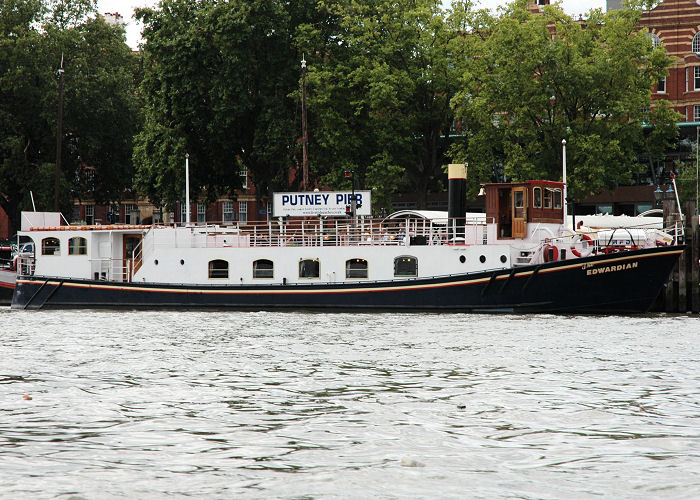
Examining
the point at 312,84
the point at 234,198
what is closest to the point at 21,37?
the point at 234,198

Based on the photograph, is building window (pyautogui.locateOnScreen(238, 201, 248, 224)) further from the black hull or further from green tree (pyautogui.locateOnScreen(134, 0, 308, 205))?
the black hull

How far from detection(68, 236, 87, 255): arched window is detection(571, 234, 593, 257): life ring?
1879 cm

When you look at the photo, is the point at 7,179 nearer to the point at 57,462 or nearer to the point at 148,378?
the point at 148,378

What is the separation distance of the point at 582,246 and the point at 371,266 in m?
7.46

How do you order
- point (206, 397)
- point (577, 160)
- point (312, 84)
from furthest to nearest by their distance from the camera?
point (312, 84) → point (577, 160) → point (206, 397)

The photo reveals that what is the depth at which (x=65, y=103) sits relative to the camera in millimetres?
63312

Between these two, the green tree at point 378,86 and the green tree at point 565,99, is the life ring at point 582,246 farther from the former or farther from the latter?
the green tree at point 378,86

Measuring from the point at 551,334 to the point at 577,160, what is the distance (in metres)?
27.0

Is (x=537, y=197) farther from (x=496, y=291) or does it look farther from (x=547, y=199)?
(x=496, y=291)

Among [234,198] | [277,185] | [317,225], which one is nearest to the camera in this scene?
[317,225]

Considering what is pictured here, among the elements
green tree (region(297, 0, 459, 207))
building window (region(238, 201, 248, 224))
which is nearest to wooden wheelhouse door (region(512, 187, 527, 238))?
green tree (region(297, 0, 459, 207))

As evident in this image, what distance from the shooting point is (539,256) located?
3130cm

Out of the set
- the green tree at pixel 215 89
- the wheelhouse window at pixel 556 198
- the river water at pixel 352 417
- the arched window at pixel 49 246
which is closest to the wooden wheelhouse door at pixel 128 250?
the arched window at pixel 49 246

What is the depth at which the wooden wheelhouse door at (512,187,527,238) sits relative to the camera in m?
31.7
